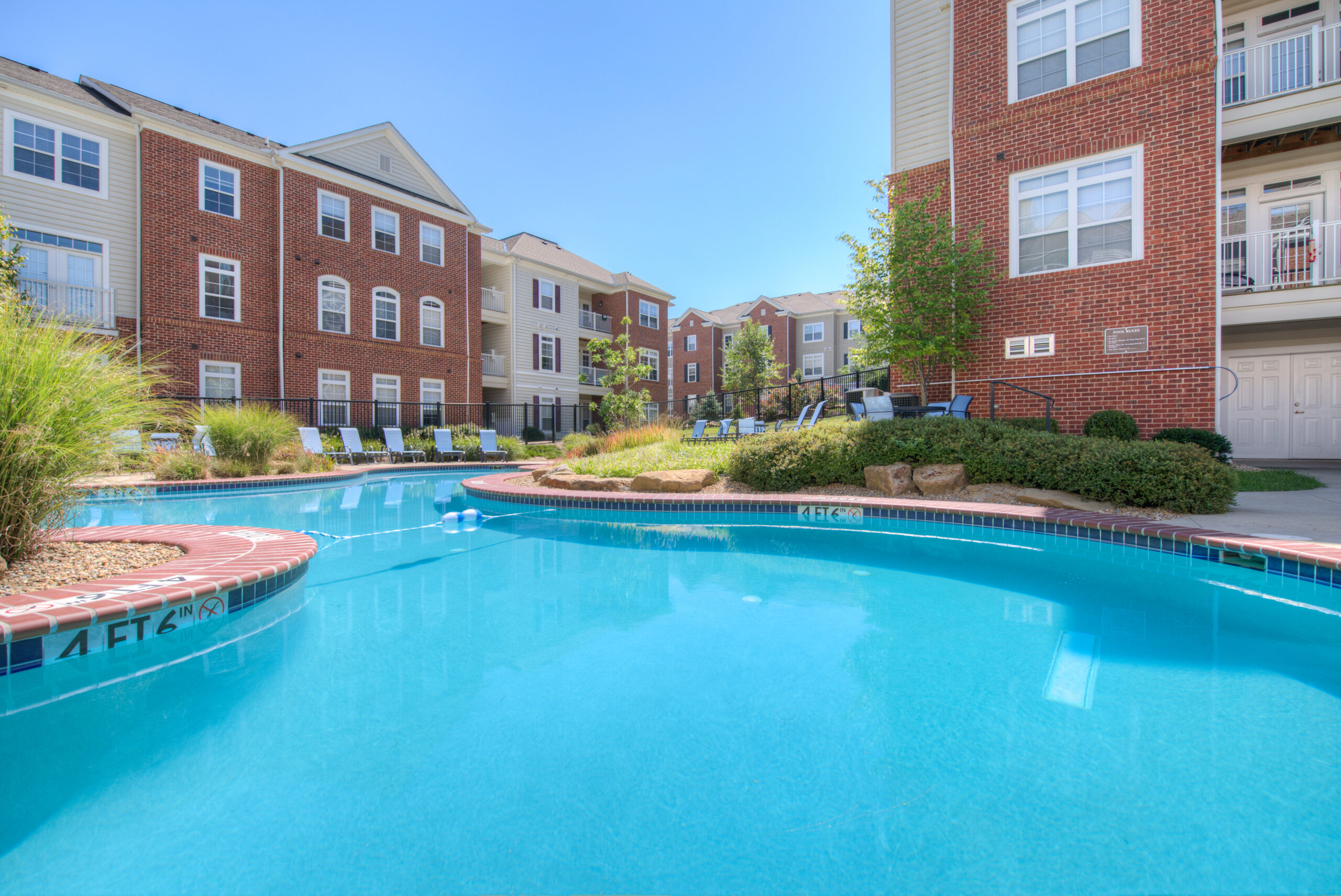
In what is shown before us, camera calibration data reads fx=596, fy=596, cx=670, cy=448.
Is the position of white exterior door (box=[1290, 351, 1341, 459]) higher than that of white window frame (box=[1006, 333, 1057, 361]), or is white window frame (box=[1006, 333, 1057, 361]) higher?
white window frame (box=[1006, 333, 1057, 361])

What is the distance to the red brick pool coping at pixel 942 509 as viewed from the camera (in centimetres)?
445

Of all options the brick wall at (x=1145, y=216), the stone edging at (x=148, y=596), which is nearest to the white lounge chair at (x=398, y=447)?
the stone edging at (x=148, y=596)

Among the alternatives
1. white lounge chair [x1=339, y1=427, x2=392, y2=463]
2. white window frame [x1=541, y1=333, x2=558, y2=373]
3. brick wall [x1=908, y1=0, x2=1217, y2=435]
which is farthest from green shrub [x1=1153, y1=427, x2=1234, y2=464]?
white window frame [x1=541, y1=333, x2=558, y2=373]

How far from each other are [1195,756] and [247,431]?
13.0m

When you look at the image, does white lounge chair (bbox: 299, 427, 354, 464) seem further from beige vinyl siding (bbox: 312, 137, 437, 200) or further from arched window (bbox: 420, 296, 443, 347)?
beige vinyl siding (bbox: 312, 137, 437, 200)

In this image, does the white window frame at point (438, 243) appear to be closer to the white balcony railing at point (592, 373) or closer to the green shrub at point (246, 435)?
the white balcony railing at point (592, 373)

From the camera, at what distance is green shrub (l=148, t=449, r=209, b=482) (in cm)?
1007

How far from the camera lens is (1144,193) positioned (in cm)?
911

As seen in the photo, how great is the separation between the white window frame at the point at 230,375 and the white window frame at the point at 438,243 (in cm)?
673

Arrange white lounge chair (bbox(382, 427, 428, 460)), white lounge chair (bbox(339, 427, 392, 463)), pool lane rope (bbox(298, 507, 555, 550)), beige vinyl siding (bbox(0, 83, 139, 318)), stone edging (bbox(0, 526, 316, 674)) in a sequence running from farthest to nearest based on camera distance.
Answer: white lounge chair (bbox(382, 427, 428, 460)) → white lounge chair (bbox(339, 427, 392, 463)) → beige vinyl siding (bbox(0, 83, 139, 318)) → pool lane rope (bbox(298, 507, 555, 550)) → stone edging (bbox(0, 526, 316, 674))

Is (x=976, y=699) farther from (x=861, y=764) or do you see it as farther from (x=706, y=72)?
(x=706, y=72)

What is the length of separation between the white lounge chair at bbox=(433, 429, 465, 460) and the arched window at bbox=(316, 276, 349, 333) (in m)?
4.68

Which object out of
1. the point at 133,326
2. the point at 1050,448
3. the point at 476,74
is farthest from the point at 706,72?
the point at 133,326

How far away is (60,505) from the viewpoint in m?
3.71
